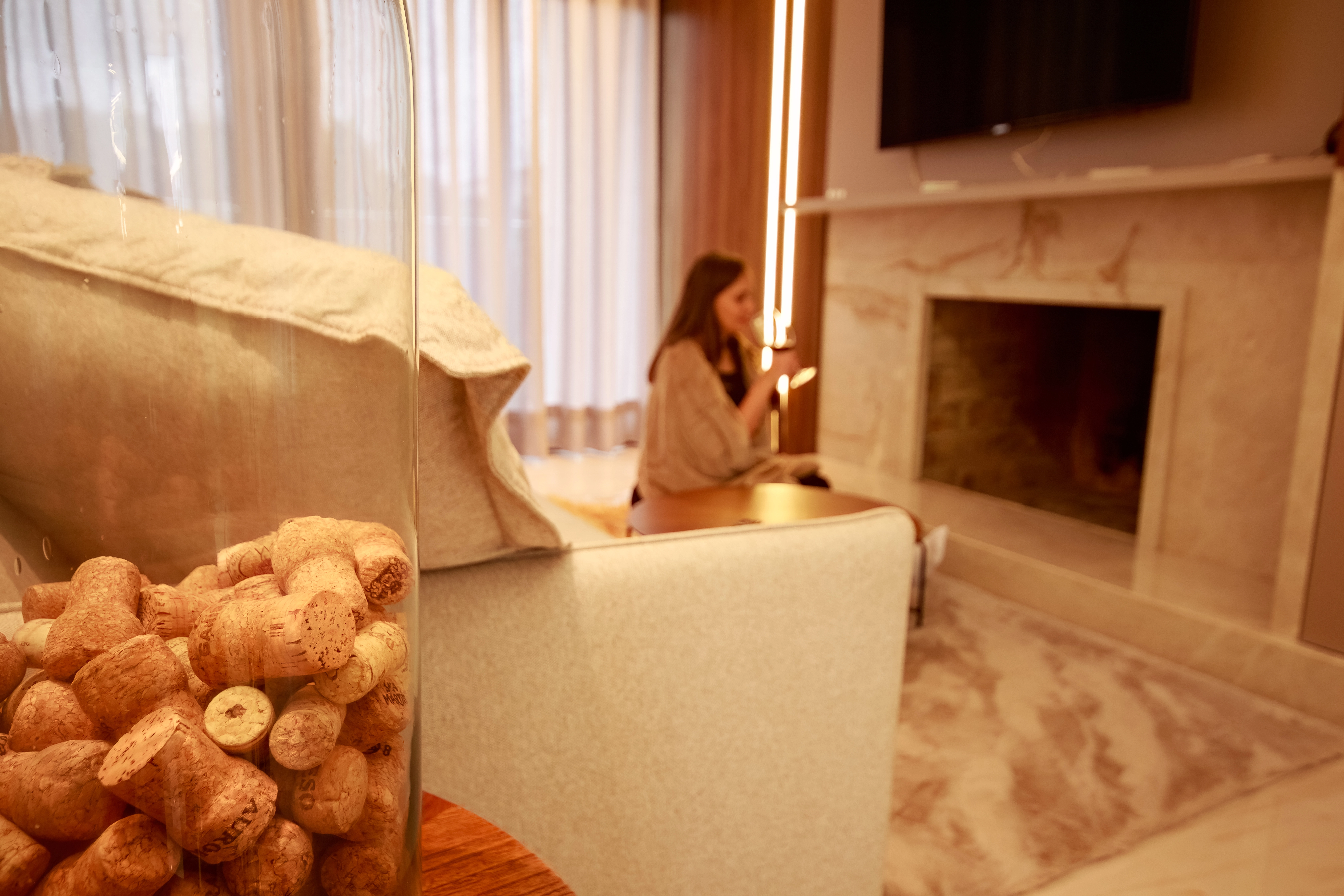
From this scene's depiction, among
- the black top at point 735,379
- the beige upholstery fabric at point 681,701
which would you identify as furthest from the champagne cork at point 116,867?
the black top at point 735,379

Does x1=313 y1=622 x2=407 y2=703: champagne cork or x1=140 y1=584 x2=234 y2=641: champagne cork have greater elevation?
x1=140 y1=584 x2=234 y2=641: champagne cork

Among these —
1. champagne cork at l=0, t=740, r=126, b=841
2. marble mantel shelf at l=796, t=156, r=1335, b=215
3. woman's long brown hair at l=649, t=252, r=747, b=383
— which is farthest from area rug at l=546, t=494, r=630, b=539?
champagne cork at l=0, t=740, r=126, b=841

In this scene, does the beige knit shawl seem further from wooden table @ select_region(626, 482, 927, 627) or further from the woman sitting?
wooden table @ select_region(626, 482, 927, 627)

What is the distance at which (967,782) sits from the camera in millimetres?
1686

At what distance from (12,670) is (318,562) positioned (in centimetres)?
12

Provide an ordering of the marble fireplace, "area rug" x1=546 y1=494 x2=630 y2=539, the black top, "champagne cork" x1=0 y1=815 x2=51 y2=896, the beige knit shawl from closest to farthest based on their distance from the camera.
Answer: "champagne cork" x1=0 y1=815 x2=51 y2=896 < the marble fireplace < the beige knit shawl < the black top < "area rug" x1=546 y1=494 x2=630 y2=539

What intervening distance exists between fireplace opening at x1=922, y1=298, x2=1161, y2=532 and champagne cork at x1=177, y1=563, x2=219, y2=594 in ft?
9.90

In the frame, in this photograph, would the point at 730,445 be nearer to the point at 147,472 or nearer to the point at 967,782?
the point at 967,782

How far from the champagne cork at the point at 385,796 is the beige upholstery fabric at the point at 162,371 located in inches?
4.3

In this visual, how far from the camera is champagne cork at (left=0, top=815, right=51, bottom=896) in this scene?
321 mm

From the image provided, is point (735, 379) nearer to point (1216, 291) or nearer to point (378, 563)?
point (1216, 291)

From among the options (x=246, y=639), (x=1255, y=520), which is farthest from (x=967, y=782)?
(x=246, y=639)

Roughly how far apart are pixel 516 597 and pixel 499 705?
0.34 feet

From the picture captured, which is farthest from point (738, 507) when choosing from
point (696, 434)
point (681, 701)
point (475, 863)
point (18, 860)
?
A: point (18, 860)
